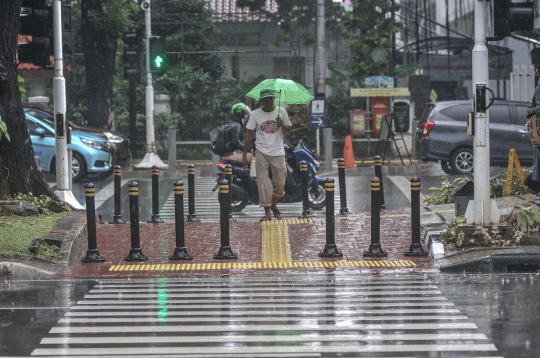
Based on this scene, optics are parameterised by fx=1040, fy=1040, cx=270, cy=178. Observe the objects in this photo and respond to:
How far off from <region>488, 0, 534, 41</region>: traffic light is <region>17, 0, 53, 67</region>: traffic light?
273 inches

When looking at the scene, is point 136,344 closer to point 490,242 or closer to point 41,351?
point 41,351

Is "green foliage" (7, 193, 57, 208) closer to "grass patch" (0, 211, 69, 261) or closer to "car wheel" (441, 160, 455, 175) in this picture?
"grass patch" (0, 211, 69, 261)

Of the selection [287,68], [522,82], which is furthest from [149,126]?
[522,82]

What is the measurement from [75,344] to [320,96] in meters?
20.9

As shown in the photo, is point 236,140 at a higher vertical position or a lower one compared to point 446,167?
higher

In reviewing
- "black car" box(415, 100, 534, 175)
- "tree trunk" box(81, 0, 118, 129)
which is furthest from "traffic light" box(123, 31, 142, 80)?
"black car" box(415, 100, 534, 175)

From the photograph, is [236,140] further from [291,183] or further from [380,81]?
[380,81]

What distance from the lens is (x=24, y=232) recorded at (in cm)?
1266

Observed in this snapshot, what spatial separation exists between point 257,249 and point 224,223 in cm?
83

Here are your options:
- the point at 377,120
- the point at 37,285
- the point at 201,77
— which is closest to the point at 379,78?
the point at 377,120

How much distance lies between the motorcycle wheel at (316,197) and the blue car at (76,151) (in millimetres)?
7806

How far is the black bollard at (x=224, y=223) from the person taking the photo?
39.4 feet

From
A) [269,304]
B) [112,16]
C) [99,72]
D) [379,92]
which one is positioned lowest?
[269,304]

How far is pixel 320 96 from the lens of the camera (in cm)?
2797
